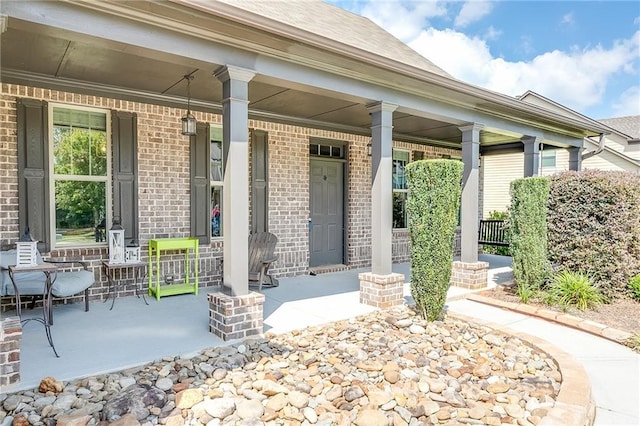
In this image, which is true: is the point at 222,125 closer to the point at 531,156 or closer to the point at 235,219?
the point at 235,219

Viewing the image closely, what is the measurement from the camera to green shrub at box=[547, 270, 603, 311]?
491 cm

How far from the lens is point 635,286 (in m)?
5.10

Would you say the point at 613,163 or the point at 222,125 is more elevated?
the point at 613,163

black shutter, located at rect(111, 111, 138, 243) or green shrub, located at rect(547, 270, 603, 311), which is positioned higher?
black shutter, located at rect(111, 111, 138, 243)

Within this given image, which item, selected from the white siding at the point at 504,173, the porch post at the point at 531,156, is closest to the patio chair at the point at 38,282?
the porch post at the point at 531,156

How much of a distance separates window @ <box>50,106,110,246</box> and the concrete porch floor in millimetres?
952

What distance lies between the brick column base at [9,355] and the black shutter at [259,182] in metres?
3.67

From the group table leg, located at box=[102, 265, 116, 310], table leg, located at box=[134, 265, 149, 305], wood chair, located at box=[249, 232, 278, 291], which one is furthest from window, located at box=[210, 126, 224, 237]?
table leg, located at box=[102, 265, 116, 310]

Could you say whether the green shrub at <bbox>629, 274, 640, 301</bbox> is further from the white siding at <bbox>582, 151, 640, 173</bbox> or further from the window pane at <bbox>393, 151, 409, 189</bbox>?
the white siding at <bbox>582, 151, 640, 173</bbox>

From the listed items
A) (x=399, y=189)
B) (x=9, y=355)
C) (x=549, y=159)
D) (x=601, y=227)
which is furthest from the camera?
(x=549, y=159)

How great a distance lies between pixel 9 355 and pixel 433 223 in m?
3.72

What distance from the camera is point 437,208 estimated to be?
411 centimetres

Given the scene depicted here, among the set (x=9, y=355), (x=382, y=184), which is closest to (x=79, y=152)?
(x=9, y=355)

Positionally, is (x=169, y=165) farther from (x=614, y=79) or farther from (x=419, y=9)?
(x=614, y=79)
